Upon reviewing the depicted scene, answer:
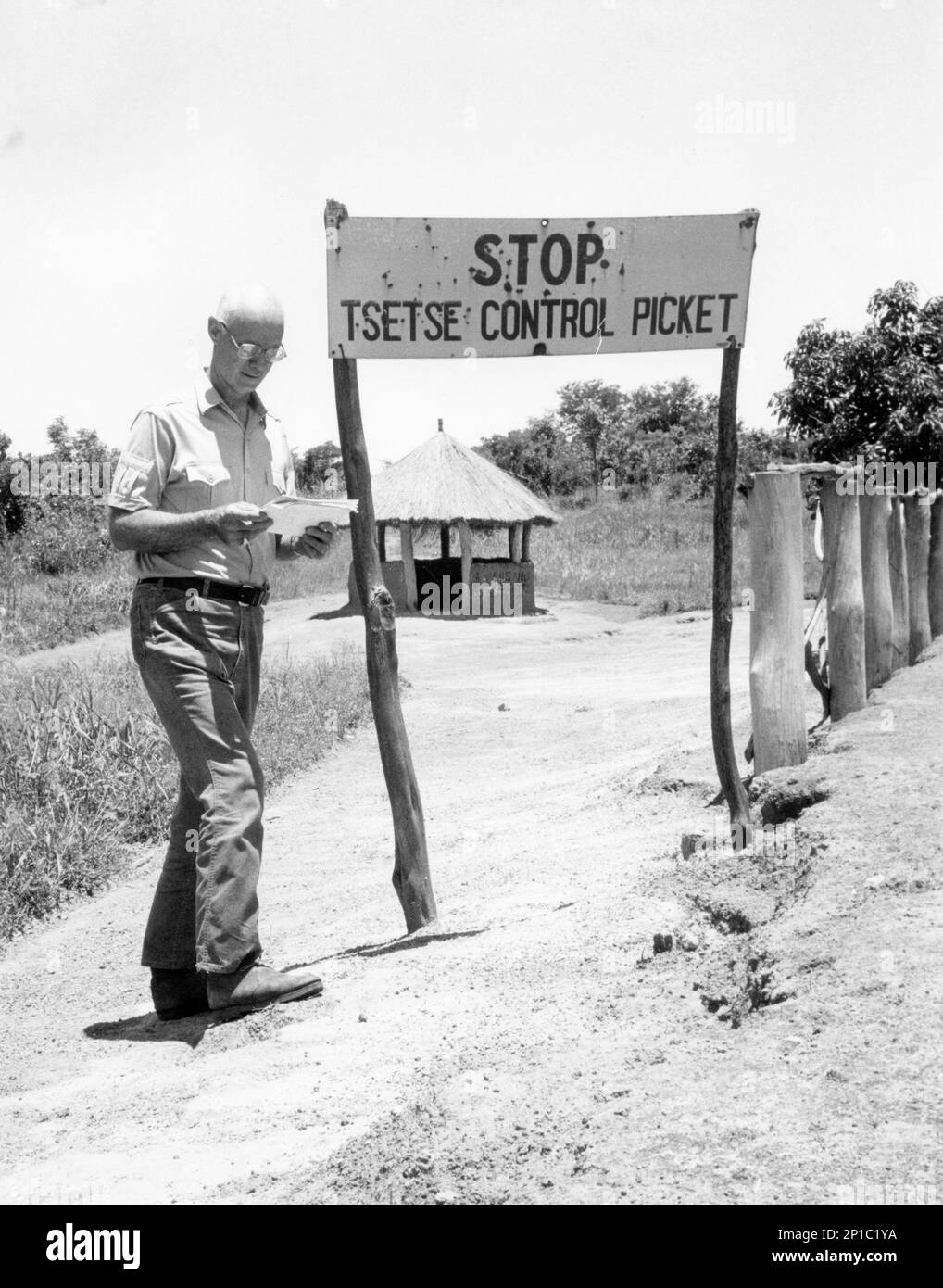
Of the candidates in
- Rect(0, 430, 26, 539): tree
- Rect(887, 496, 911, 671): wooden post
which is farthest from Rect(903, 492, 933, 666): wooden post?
Rect(0, 430, 26, 539): tree

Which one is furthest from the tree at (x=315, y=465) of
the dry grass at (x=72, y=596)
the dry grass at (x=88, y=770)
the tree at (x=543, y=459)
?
the dry grass at (x=88, y=770)

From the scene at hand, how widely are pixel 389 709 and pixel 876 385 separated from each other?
1468 centimetres

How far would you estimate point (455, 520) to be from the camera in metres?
19.4

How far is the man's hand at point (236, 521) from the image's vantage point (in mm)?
3355

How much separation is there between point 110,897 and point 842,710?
3026 millimetres

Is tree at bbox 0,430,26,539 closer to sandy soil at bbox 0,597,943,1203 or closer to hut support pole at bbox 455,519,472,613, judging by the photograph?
hut support pole at bbox 455,519,472,613

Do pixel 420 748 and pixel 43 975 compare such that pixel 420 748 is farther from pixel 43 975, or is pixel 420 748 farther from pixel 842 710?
pixel 43 975

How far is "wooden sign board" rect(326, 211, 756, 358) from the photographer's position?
3.96 m

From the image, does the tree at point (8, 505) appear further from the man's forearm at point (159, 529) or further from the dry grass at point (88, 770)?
the man's forearm at point (159, 529)

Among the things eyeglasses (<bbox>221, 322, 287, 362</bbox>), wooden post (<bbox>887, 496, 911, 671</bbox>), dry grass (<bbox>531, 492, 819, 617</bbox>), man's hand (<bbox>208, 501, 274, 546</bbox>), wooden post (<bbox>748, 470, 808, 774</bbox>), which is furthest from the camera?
dry grass (<bbox>531, 492, 819, 617</bbox>)

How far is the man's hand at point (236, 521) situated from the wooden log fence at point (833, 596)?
1988mm

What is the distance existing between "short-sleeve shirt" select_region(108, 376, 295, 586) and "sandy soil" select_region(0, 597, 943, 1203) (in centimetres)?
117
